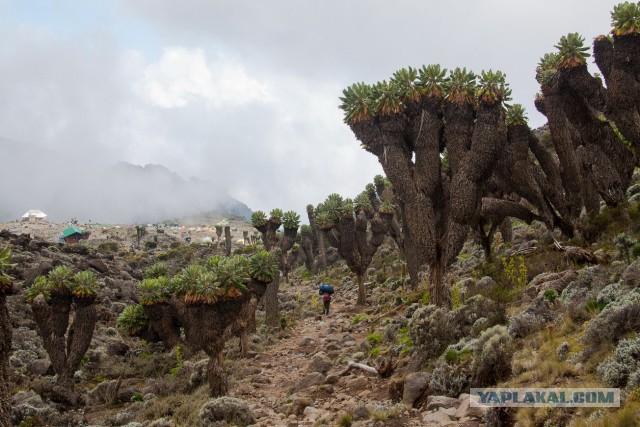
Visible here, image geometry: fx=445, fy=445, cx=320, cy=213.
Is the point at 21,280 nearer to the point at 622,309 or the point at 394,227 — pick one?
the point at 394,227

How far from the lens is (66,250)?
4466cm

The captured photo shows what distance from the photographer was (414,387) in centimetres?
1050

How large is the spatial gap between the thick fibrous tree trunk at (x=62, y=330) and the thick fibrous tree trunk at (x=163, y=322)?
3.38 meters

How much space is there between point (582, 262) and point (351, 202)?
17.9 metres

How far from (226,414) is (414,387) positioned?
5359 mm

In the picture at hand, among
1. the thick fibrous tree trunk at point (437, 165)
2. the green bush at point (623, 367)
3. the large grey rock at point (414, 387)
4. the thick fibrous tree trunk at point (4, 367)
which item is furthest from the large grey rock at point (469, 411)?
the thick fibrous tree trunk at point (4, 367)

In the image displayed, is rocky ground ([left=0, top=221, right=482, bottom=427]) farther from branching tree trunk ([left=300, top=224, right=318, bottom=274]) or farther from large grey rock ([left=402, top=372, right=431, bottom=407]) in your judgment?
branching tree trunk ([left=300, top=224, right=318, bottom=274])

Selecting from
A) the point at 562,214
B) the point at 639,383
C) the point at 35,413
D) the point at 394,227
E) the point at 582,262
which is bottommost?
the point at 35,413

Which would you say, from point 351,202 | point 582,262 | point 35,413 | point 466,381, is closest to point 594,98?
point 582,262

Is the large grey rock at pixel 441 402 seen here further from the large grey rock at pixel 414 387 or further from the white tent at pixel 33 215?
the white tent at pixel 33 215

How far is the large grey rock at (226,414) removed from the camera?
12227 mm

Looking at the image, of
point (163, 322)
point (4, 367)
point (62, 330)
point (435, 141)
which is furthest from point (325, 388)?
point (62, 330)

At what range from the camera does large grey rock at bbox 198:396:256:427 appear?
1223cm

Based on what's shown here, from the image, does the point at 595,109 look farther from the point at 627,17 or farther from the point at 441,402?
the point at 441,402
